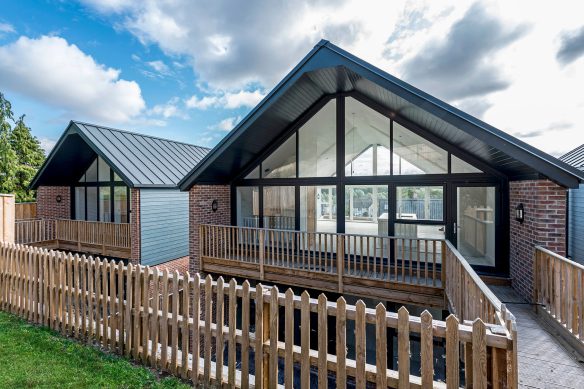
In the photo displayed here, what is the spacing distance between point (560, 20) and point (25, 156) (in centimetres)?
2853

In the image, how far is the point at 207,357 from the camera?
347 cm

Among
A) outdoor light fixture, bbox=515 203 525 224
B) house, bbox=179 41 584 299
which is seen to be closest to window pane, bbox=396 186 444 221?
house, bbox=179 41 584 299

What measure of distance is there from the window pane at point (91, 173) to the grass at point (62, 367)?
10.2 metres

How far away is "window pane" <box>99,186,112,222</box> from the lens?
42.5 feet

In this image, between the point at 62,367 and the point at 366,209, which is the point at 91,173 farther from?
the point at 366,209

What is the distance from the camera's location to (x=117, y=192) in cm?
1278

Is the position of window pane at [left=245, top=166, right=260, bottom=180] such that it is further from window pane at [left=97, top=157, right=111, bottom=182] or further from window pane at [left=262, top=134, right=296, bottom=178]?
window pane at [left=97, top=157, right=111, bottom=182]

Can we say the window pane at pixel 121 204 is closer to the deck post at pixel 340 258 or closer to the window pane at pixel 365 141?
the window pane at pixel 365 141

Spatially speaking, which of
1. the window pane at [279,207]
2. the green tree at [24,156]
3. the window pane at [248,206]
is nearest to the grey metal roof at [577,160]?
the window pane at [279,207]

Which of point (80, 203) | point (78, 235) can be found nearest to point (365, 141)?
point (78, 235)

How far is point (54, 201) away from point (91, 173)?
231 centimetres

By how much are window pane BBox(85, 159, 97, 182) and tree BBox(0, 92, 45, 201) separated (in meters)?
5.55

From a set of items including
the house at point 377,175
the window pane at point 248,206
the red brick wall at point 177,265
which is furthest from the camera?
the red brick wall at point 177,265

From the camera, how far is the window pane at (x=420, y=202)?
7242mm
